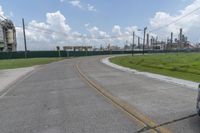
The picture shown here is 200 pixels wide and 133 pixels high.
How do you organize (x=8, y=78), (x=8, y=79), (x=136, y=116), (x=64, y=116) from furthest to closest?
(x=8, y=78)
(x=8, y=79)
(x=64, y=116)
(x=136, y=116)

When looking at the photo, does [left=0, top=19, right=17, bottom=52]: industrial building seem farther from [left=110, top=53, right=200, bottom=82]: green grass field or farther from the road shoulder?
the road shoulder

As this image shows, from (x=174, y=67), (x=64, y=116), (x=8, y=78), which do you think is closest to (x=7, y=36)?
(x=8, y=78)

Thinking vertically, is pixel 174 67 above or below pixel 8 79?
above

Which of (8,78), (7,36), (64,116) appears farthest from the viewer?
(7,36)

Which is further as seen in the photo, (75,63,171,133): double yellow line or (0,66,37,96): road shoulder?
(0,66,37,96): road shoulder

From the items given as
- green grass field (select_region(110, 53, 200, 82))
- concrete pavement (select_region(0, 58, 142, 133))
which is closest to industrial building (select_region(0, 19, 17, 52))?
green grass field (select_region(110, 53, 200, 82))

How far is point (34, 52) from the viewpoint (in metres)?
76.3

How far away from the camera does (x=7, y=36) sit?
256 ft

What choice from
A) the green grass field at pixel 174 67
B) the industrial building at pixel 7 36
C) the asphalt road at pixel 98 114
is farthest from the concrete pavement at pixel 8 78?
the industrial building at pixel 7 36

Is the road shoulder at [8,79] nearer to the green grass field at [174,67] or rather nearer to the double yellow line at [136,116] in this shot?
the double yellow line at [136,116]

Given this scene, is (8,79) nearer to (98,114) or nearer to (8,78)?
(8,78)

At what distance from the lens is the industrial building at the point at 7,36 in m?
73.6

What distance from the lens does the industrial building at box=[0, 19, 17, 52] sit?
73625 mm

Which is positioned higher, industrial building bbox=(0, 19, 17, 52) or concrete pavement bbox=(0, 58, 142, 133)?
industrial building bbox=(0, 19, 17, 52)
